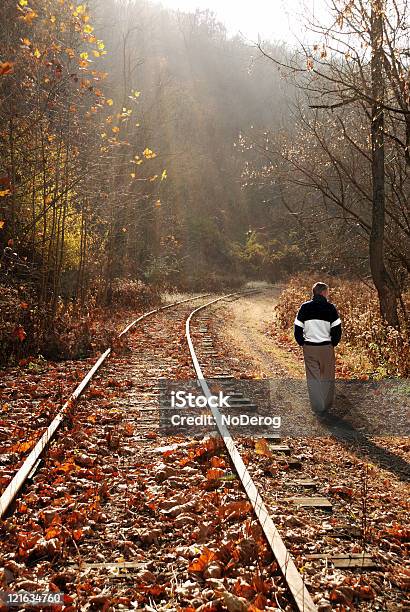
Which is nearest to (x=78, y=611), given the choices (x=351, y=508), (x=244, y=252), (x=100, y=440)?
(x=351, y=508)

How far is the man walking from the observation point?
8680 mm

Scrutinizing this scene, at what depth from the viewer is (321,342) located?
8.75 m

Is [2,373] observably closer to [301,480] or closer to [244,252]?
[301,480]

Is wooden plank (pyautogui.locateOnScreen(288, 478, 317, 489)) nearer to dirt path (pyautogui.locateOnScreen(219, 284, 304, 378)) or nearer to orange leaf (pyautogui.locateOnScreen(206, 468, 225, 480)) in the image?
orange leaf (pyautogui.locateOnScreen(206, 468, 225, 480))

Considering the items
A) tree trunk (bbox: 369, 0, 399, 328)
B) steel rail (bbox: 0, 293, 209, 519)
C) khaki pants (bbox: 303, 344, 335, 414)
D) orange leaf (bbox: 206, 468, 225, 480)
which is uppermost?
tree trunk (bbox: 369, 0, 399, 328)

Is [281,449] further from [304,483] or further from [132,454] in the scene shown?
[132,454]

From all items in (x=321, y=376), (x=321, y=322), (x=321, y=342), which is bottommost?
(x=321, y=376)

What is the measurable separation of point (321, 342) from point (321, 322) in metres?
0.31

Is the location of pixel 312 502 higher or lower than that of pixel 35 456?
lower

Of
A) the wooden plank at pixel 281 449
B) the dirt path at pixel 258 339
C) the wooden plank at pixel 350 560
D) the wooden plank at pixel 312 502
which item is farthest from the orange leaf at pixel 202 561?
the dirt path at pixel 258 339

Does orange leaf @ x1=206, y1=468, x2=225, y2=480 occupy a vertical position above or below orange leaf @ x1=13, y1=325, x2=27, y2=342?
below

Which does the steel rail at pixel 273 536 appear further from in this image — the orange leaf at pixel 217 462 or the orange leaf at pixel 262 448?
the orange leaf at pixel 262 448

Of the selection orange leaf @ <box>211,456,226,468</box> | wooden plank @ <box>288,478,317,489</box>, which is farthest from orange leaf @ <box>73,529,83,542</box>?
wooden plank @ <box>288,478,317,489</box>

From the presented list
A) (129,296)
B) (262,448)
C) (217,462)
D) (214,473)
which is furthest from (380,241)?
(129,296)
